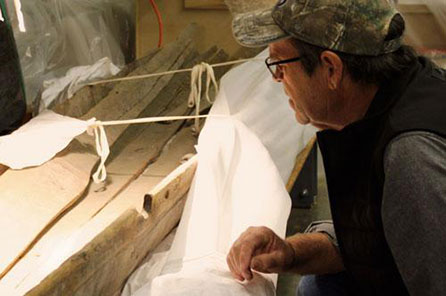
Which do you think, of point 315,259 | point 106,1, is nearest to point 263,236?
point 315,259

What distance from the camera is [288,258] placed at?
1.42 meters

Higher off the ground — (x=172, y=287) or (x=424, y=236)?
(x=424, y=236)

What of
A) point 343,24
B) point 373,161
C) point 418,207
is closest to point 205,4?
point 343,24

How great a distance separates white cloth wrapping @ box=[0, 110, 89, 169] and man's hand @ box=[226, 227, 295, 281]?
0.70 m

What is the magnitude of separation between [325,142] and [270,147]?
0.78 m

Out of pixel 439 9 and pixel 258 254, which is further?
pixel 439 9

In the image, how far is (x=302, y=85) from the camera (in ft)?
4.11

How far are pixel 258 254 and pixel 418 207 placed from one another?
0.43 metres

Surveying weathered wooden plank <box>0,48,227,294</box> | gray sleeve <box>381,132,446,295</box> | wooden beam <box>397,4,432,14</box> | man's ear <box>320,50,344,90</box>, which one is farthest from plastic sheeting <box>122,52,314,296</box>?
wooden beam <box>397,4,432,14</box>

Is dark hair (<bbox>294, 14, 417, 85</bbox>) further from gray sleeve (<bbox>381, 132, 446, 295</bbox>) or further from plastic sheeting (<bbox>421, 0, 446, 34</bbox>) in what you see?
plastic sheeting (<bbox>421, 0, 446, 34</bbox>)

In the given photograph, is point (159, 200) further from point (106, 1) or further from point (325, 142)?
point (106, 1)

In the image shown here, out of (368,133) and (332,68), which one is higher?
(332,68)

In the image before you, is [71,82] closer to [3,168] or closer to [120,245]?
[3,168]

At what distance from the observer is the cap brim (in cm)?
127
